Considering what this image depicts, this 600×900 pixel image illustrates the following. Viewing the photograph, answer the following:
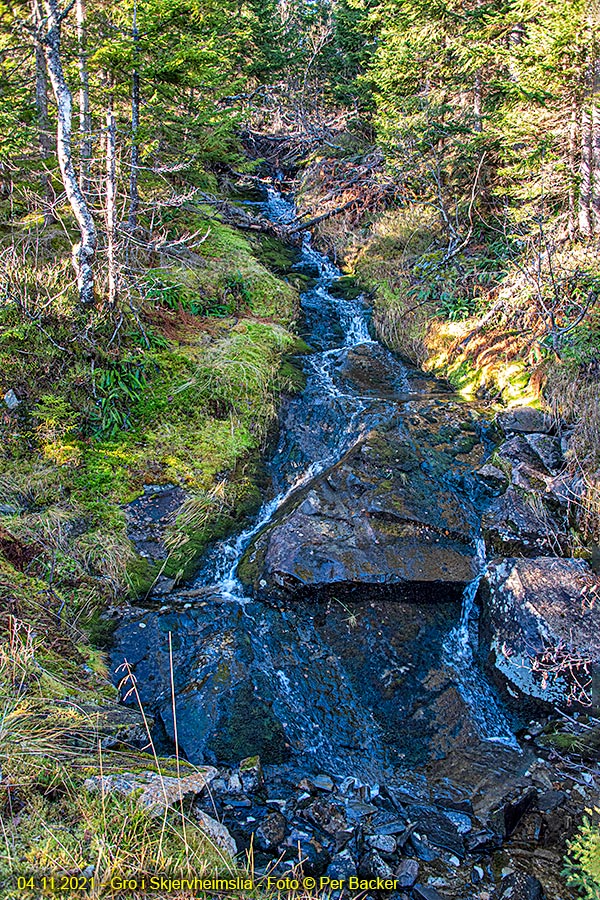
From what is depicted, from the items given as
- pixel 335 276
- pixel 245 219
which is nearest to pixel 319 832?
pixel 335 276

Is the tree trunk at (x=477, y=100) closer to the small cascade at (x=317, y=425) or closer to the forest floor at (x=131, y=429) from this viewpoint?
the forest floor at (x=131, y=429)

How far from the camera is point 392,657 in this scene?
5152 mm

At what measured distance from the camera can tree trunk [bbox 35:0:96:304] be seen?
19.7 ft

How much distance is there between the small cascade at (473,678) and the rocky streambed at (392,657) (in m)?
0.02

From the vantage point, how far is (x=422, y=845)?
11.8 feet

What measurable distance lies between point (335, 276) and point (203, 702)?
37.3ft

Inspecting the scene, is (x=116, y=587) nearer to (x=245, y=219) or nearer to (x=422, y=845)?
(x=422, y=845)

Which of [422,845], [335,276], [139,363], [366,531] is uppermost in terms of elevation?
[335,276]

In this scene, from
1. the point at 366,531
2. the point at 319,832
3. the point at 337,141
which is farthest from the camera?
the point at 337,141

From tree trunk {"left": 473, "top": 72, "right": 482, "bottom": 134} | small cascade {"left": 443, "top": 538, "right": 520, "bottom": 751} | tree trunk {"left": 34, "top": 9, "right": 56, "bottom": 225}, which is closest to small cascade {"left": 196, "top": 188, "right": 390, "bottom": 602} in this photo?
small cascade {"left": 443, "top": 538, "right": 520, "bottom": 751}

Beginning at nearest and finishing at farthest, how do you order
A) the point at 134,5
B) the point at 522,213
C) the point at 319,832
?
the point at 319,832
the point at 134,5
the point at 522,213

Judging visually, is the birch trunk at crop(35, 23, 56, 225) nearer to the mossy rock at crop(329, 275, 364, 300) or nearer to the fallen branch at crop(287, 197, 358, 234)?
the mossy rock at crop(329, 275, 364, 300)

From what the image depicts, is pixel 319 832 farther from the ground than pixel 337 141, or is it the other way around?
pixel 337 141

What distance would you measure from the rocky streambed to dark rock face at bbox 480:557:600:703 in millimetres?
19
